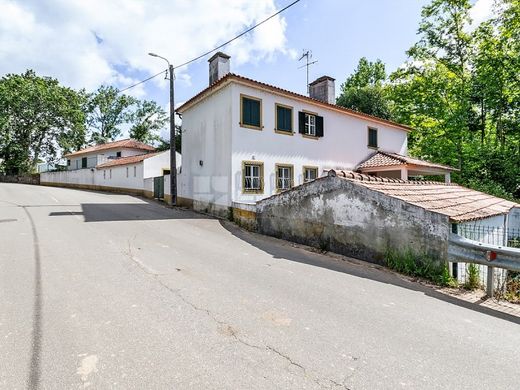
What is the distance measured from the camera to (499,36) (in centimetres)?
2002

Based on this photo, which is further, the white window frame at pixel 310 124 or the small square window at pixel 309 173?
the white window frame at pixel 310 124

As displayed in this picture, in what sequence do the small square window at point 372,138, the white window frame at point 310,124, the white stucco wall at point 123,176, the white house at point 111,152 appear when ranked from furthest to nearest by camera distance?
the white house at point 111,152 → the white stucco wall at point 123,176 → the small square window at point 372,138 → the white window frame at point 310,124

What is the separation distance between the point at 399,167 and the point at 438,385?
1534 centimetres

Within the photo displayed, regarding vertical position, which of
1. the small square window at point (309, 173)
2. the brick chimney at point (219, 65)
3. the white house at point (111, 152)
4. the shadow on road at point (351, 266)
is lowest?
the shadow on road at point (351, 266)

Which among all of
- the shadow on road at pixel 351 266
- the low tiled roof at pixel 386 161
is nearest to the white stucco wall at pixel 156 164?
the low tiled roof at pixel 386 161

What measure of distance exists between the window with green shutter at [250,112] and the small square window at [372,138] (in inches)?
359

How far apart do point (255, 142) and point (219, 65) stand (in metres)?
5.23

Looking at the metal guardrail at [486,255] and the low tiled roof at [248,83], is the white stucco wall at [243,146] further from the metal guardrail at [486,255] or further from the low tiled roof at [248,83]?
the metal guardrail at [486,255]

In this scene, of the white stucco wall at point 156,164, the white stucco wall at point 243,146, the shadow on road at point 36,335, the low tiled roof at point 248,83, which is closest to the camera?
the shadow on road at point 36,335

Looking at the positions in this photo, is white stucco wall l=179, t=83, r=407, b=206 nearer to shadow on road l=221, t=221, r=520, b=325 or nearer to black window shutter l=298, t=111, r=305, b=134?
black window shutter l=298, t=111, r=305, b=134

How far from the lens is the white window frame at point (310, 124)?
15.5 meters

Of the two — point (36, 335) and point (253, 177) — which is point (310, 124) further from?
point (36, 335)

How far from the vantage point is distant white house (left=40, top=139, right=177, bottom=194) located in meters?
23.9

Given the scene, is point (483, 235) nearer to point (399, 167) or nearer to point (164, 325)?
point (164, 325)
